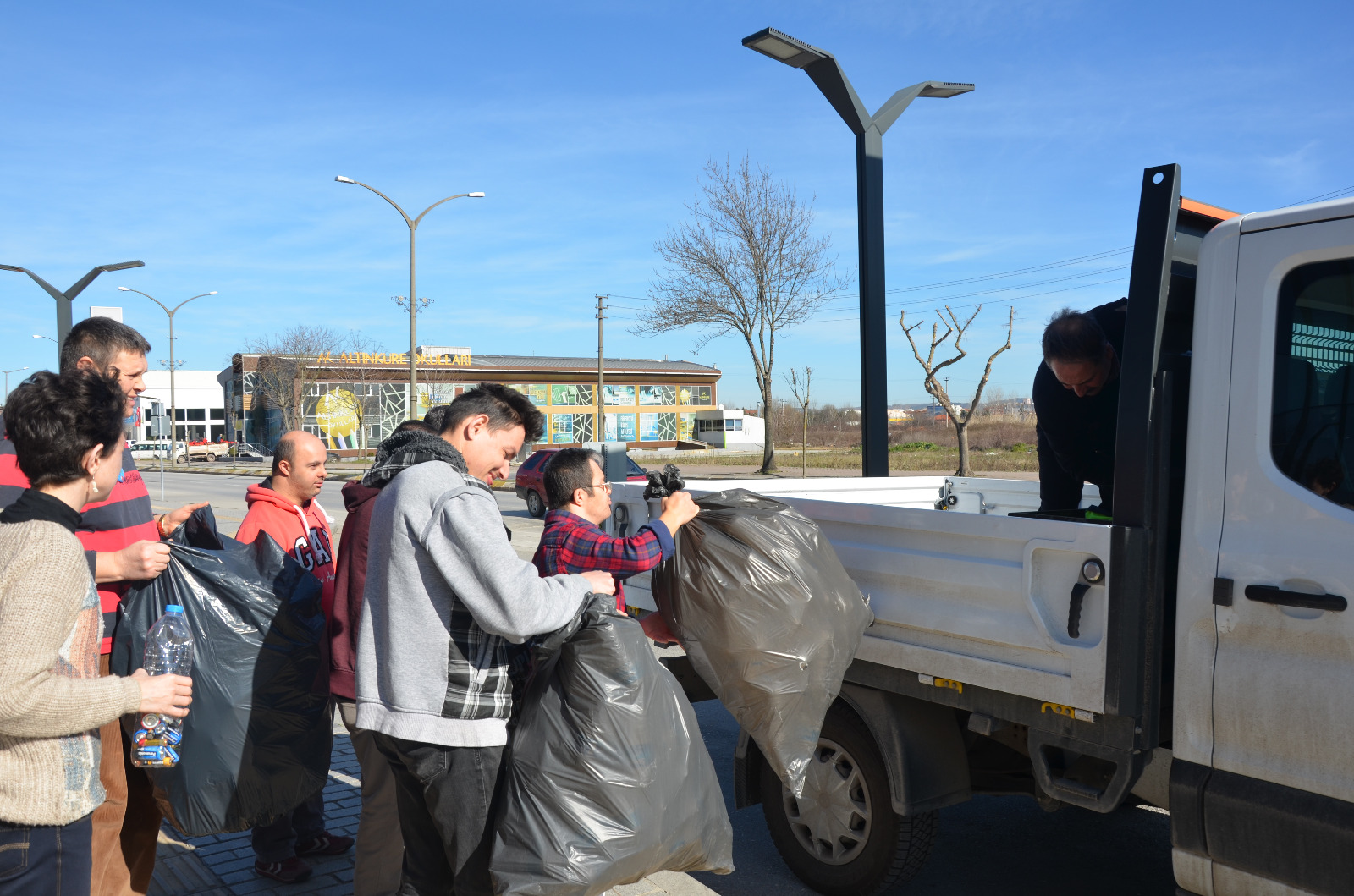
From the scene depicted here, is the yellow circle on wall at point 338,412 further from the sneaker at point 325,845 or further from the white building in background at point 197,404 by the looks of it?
the sneaker at point 325,845

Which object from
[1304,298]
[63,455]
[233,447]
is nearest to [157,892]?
[63,455]

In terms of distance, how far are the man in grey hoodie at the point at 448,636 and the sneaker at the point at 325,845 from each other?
1.82m

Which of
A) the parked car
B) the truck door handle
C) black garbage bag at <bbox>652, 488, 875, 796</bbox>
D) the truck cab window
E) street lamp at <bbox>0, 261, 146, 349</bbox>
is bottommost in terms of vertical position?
the parked car

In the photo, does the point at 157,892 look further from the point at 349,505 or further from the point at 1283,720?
the point at 1283,720

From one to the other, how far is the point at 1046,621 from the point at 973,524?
34cm

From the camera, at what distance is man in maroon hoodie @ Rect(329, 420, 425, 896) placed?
9.60 ft

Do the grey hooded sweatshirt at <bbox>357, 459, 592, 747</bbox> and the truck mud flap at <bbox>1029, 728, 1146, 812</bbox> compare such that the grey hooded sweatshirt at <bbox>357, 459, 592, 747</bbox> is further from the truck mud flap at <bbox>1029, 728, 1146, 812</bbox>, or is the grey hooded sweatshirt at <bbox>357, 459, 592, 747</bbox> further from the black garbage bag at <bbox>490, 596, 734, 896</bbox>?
the truck mud flap at <bbox>1029, 728, 1146, 812</bbox>

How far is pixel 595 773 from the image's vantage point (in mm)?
2430

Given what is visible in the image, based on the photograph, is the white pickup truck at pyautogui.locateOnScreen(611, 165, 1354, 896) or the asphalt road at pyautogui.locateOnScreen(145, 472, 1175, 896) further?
the asphalt road at pyautogui.locateOnScreen(145, 472, 1175, 896)

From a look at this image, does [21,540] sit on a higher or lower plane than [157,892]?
higher

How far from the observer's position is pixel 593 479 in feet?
10.8

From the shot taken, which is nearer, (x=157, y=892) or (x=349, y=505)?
(x=349, y=505)

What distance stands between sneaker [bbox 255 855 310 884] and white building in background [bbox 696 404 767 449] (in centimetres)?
6170

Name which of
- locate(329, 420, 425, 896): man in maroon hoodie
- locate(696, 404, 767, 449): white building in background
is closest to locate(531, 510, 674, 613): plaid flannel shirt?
locate(329, 420, 425, 896): man in maroon hoodie
